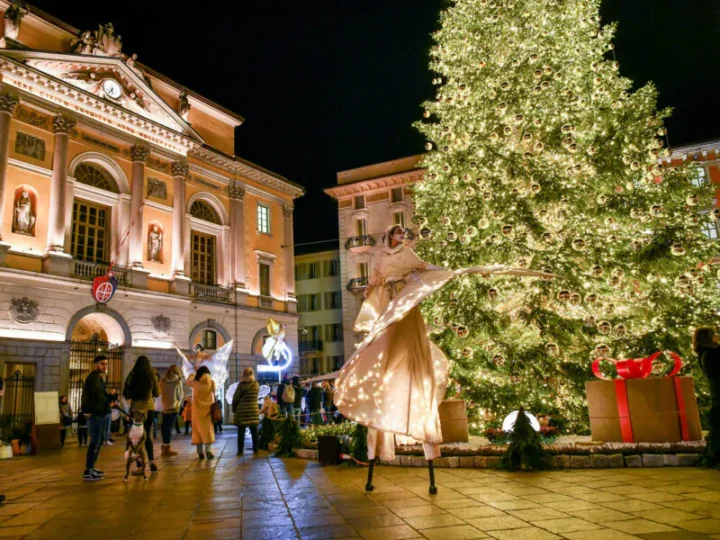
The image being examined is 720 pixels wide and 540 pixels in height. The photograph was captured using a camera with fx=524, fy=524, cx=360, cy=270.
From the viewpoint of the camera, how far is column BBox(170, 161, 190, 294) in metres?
23.0

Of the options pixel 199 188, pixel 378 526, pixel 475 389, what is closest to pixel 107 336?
pixel 199 188

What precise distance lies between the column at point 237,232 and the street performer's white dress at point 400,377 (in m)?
22.3

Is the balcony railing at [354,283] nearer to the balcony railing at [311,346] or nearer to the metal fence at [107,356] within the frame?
the balcony railing at [311,346]

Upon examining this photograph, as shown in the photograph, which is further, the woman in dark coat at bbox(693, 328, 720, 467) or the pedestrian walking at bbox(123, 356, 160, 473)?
the pedestrian walking at bbox(123, 356, 160, 473)

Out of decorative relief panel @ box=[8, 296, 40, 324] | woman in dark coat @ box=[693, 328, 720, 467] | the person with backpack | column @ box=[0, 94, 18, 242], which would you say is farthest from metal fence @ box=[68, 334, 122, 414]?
woman in dark coat @ box=[693, 328, 720, 467]

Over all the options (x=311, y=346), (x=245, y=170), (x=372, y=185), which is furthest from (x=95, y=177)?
(x=311, y=346)

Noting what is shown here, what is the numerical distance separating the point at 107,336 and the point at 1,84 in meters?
9.88

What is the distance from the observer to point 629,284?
8.77 meters

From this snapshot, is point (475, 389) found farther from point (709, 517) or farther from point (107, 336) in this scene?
point (107, 336)

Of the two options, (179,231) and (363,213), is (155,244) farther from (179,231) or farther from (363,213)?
(363,213)

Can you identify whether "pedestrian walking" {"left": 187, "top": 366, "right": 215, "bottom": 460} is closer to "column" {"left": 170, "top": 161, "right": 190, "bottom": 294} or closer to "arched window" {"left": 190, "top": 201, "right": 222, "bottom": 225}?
"column" {"left": 170, "top": 161, "right": 190, "bottom": 294}

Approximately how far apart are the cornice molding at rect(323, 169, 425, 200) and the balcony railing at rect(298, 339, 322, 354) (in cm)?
1099

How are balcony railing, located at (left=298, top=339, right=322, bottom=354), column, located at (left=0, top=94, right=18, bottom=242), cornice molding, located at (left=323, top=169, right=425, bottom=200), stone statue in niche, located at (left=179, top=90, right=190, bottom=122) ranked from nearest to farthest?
column, located at (left=0, top=94, right=18, bottom=242), stone statue in niche, located at (left=179, top=90, right=190, bottom=122), cornice molding, located at (left=323, top=169, right=425, bottom=200), balcony railing, located at (left=298, top=339, right=322, bottom=354)

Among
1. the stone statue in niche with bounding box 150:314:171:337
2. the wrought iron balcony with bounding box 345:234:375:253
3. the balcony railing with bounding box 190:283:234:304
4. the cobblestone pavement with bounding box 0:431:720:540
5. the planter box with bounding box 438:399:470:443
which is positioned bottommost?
the cobblestone pavement with bounding box 0:431:720:540
